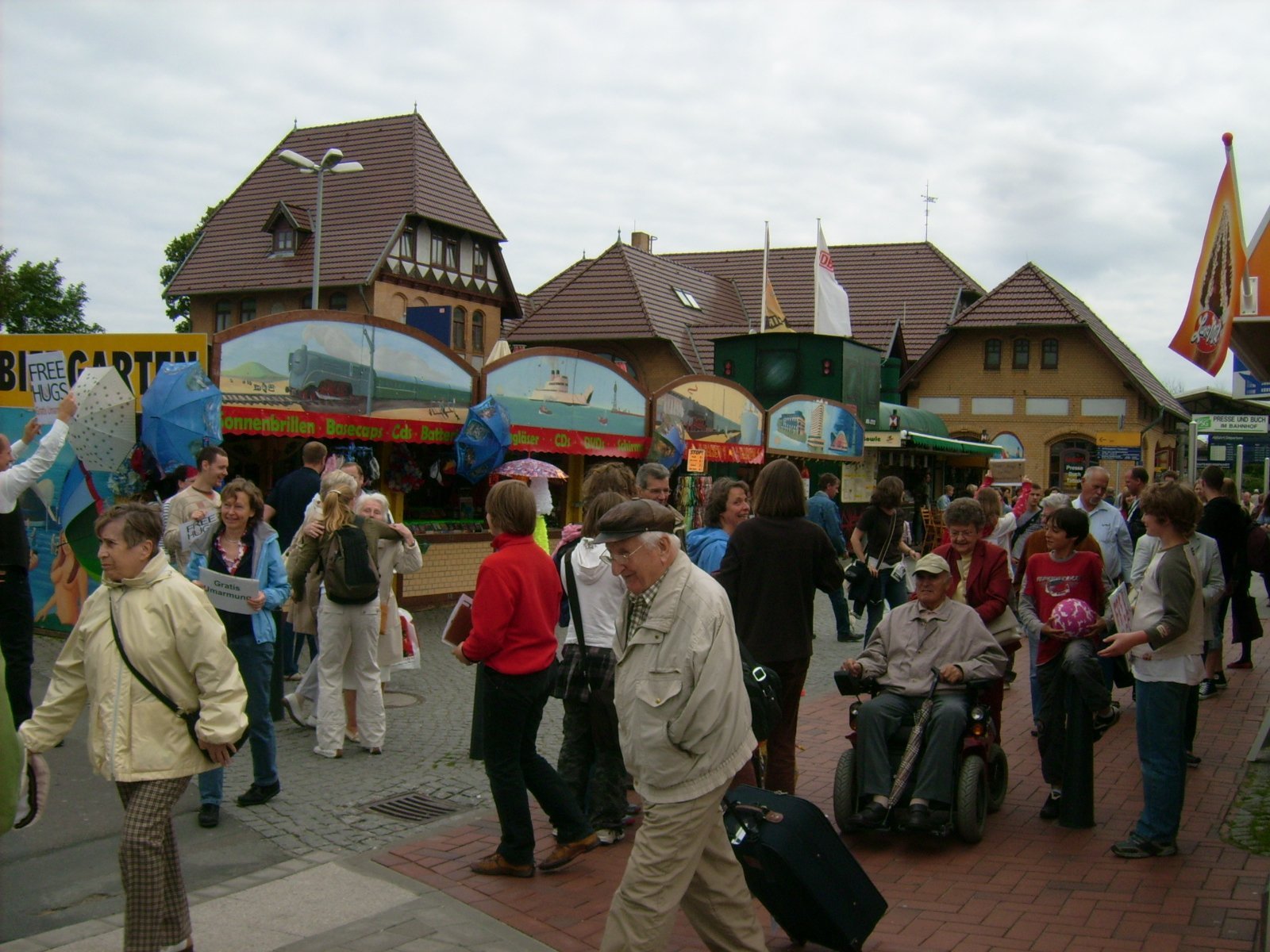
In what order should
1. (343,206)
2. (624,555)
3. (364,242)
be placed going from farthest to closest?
(343,206) → (364,242) → (624,555)

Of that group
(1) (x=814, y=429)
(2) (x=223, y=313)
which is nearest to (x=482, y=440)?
(1) (x=814, y=429)

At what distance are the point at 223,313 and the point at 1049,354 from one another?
28960mm

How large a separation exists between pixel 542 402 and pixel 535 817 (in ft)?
28.0

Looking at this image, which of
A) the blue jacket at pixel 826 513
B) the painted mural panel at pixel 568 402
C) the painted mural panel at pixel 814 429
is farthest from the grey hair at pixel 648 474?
the painted mural panel at pixel 814 429

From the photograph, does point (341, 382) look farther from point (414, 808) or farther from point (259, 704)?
point (414, 808)

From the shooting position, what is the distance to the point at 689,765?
3.80 m

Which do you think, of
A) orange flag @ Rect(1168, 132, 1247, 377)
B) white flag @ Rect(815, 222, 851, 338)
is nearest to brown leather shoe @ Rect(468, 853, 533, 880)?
orange flag @ Rect(1168, 132, 1247, 377)

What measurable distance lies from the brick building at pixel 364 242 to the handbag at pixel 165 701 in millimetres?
33154

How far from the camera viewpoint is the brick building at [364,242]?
37438mm

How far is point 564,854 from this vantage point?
5.37 m

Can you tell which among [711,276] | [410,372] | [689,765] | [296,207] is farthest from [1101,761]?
[711,276]

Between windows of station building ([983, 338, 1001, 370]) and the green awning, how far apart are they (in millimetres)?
7995

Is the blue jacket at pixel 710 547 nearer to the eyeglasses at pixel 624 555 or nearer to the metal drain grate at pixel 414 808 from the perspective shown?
the metal drain grate at pixel 414 808

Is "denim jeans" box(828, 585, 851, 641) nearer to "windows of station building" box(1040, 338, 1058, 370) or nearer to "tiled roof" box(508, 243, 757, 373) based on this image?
"tiled roof" box(508, 243, 757, 373)
